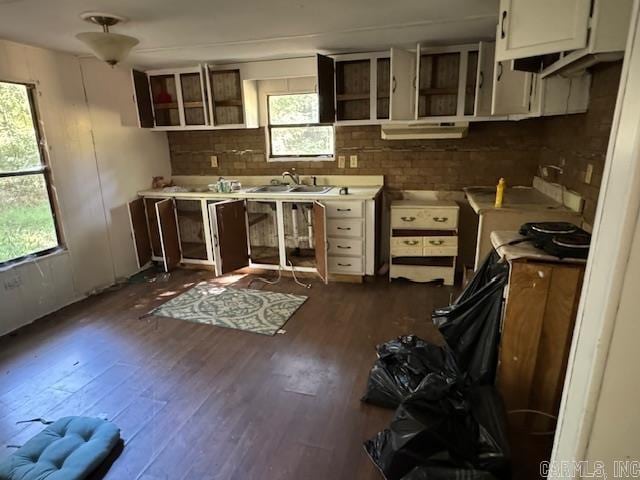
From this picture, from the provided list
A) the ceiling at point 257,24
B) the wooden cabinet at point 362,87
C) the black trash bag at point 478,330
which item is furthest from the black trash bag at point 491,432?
the wooden cabinet at point 362,87

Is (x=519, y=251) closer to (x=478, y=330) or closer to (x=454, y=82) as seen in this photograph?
(x=478, y=330)

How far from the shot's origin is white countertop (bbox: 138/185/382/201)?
11.7 feet

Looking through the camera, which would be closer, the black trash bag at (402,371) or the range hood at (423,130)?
the black trash bag at (402,371)

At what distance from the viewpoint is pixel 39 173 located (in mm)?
3195

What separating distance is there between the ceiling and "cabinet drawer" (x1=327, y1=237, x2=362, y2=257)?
1.75m

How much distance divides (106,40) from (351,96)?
205 centimetres

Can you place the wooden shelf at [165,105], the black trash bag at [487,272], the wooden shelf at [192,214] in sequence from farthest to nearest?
the wooden shelf at [192,214] < the wooden shelf at [165,105] < the black trash bag at [487,272]

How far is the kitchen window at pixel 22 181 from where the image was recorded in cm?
295

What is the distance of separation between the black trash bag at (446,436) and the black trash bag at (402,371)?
0.29 metres

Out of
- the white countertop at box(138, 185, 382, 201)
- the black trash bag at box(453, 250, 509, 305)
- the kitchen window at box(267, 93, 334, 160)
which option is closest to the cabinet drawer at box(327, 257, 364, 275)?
the white countertop at box(138, 185, 382, 201)

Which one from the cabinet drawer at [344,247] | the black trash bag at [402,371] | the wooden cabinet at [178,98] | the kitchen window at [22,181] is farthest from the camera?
the wooden cabinet at [178,98]

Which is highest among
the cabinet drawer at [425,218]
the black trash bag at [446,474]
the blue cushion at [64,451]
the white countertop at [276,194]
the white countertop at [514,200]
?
the white countertop at [514,200]

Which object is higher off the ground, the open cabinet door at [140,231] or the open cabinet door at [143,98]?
the open cabinet door at [143,98]

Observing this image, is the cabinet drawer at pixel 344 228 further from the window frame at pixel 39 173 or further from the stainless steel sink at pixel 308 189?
the window frame at pixel 39 173
